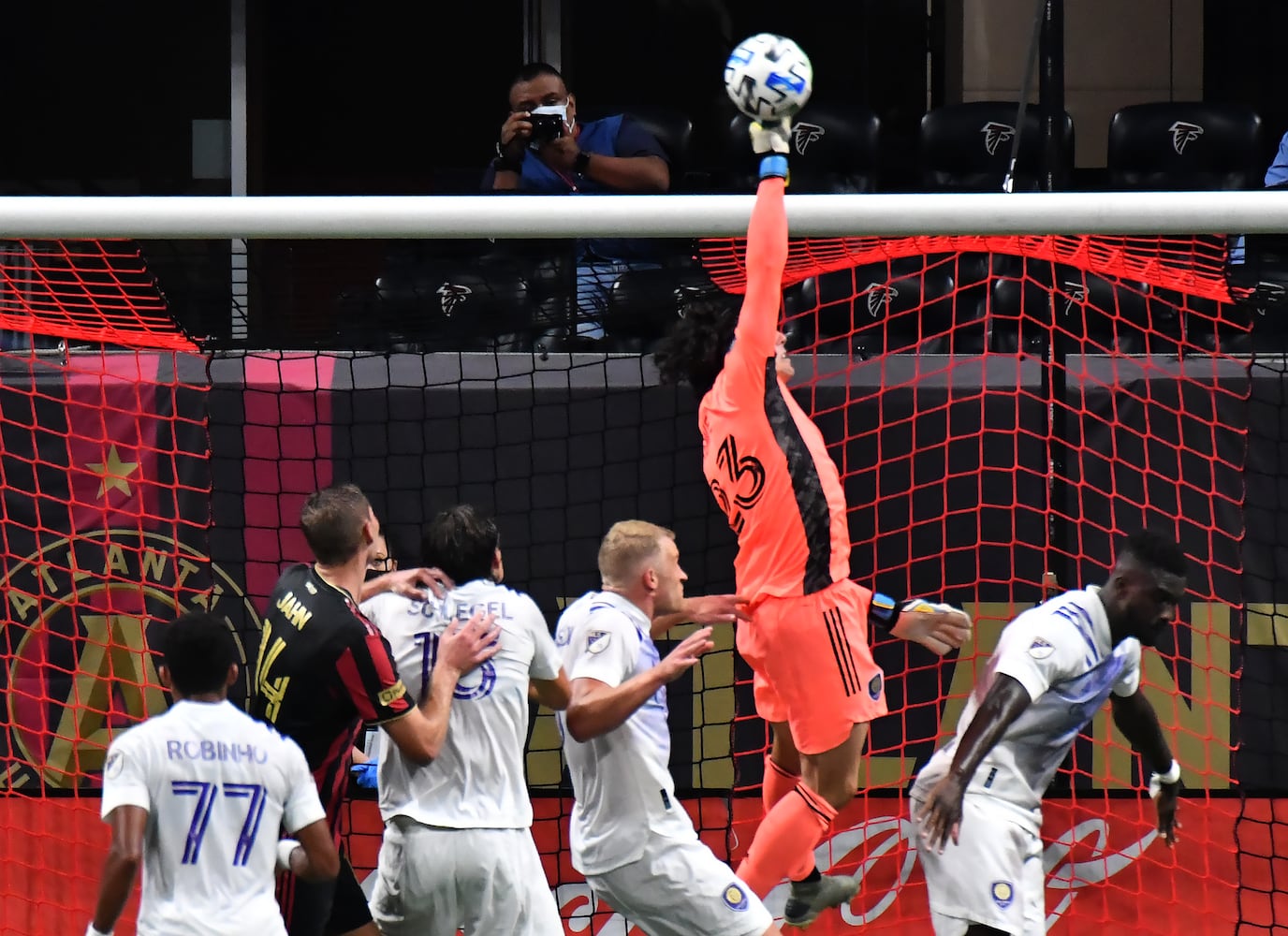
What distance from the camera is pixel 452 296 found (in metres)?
6.73

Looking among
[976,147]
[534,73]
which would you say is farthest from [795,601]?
[976,147]

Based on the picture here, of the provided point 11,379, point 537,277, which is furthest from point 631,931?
point 11,379

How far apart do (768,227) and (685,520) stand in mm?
1862

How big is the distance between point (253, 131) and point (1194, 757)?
611cm

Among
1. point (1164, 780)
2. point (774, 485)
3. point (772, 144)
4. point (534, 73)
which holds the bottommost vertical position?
point (1164, 780)

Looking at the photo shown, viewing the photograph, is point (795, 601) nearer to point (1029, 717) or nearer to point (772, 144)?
point (1029, 717)

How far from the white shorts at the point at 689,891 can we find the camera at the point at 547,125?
2845 millimetres

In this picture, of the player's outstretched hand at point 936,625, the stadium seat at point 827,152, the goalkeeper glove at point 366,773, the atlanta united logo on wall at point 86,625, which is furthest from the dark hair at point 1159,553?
the stadium seat at point 827,152

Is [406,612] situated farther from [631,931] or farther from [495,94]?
[495,94]

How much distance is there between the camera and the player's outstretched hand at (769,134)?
15.1 feet

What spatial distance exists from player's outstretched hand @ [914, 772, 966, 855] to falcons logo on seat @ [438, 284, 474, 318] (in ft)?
9.12

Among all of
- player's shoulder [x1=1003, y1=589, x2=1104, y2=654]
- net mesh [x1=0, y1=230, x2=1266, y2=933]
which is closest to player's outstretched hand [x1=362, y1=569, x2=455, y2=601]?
net mesh [x1=0, y1=230, x2=1266, y2=933]

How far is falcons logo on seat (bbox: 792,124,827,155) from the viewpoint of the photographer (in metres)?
8.28

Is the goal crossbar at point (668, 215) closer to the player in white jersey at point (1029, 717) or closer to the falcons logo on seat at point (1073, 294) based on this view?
the player in white jersey at point (1029, 717)
